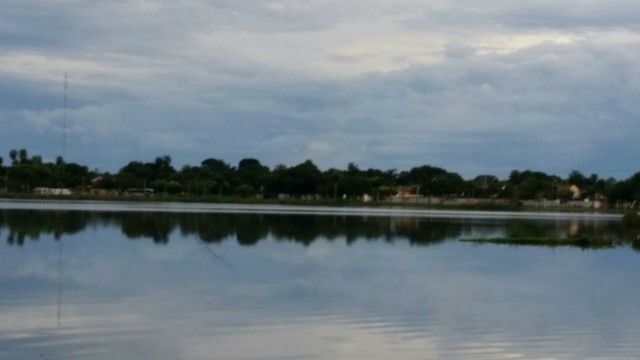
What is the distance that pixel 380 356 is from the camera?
54.4 ft

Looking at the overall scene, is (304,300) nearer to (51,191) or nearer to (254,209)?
(254,209)

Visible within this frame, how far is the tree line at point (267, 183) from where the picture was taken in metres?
139

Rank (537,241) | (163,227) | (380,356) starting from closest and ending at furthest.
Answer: (380,356), (537,241), (163,227)

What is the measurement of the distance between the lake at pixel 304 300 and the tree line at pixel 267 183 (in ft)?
315

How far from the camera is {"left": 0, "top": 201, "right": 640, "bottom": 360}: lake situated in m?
17.3

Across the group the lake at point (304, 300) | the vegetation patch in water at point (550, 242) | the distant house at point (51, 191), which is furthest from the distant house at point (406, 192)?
the lake at point (304, 300)

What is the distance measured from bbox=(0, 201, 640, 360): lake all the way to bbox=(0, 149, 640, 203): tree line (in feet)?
315

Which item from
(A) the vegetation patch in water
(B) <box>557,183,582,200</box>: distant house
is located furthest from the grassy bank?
(A) the vegetation patch in water

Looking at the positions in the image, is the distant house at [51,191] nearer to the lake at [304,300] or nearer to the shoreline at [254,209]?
the shoreline at [254,209]

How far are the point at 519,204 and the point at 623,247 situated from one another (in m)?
96.0

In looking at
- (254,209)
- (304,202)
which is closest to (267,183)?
(304,202)

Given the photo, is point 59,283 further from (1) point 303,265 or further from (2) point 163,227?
(2) point 163,227

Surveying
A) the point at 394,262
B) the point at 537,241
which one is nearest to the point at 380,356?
the point at 394,262

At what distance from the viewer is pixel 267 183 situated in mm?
142875
